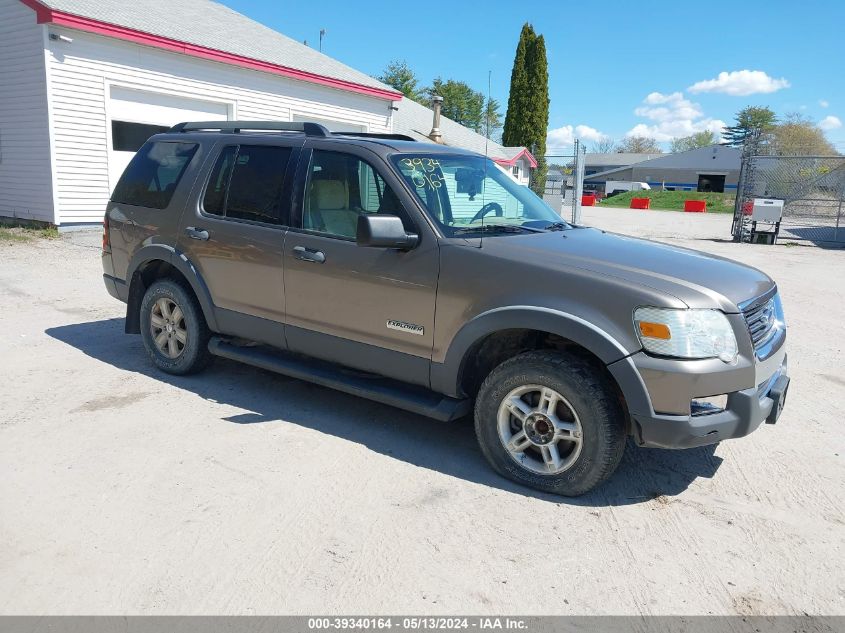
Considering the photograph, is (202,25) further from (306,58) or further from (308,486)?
(308,486)

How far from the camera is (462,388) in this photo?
13.4 ft

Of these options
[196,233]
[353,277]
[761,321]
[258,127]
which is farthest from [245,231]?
[761,321]

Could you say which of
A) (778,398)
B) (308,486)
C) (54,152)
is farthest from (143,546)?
(54,152)

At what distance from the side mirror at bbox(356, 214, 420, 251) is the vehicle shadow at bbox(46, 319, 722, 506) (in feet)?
4.23

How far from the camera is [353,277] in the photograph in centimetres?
430

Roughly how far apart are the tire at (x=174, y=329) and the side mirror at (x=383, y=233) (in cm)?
196

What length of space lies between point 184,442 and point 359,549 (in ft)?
5.31

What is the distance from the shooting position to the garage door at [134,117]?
13.6 m

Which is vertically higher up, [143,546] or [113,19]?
[113,19]

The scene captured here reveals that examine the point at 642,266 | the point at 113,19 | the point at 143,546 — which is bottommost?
the point at 143,546

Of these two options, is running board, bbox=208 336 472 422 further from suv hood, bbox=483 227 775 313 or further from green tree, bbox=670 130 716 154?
green tree, bbox=670 130 716 154
